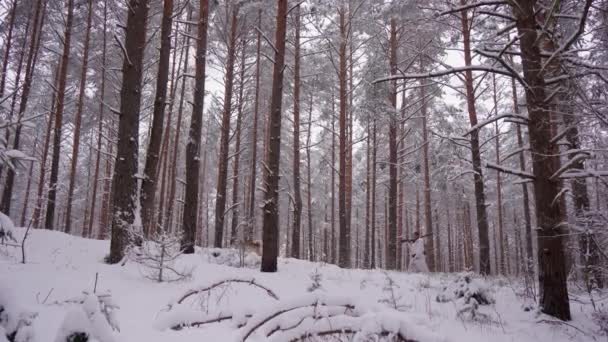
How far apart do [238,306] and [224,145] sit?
1122 cm

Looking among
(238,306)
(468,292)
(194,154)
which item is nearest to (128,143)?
(194,154)

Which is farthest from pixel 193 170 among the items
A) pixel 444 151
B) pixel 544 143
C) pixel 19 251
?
pixel 444 151

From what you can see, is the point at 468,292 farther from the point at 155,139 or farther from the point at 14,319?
the point at 155,139

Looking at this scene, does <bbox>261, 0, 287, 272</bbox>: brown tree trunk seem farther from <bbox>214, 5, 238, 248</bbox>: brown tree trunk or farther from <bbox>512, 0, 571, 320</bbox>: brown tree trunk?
<bbox>512, 0, 571, 320</bbox>: brown tree trunk

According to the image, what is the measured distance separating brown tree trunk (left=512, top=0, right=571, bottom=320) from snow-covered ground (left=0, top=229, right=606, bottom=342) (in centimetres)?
31

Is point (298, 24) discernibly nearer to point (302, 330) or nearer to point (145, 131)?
point (145, 131)

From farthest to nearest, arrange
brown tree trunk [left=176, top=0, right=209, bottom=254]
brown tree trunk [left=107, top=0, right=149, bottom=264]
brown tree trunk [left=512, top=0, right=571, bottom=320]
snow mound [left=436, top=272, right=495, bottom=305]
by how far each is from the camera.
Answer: brown tree trunk [left=176, top=0, right=209, bottom=254], brown tree trunk [left=107, top=0, right=149, bottom=264], snow mound [left=436, top=272, right=495, bottom=305], brown tree trunk [left=512, top=0, right=571, bottom=320]

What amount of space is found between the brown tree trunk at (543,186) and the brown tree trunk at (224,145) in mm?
9551

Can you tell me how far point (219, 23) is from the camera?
14031mm

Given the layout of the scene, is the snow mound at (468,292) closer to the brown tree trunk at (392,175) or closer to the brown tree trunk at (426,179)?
the brown tree trunk at (392,175)

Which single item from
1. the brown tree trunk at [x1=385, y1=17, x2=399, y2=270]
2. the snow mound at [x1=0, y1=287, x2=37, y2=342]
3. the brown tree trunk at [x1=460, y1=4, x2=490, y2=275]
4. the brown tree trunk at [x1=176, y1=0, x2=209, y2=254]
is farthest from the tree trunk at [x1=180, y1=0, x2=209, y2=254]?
the brown tree trunk at [x1=460, y1=4, x2=490, y2=275]

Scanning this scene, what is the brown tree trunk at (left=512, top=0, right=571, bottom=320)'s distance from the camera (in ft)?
13.7

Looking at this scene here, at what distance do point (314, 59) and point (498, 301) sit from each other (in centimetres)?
1411

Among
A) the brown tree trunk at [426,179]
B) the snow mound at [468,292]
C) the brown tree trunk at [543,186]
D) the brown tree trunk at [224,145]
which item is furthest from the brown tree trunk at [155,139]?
the brown tree trunk at [426,179]
